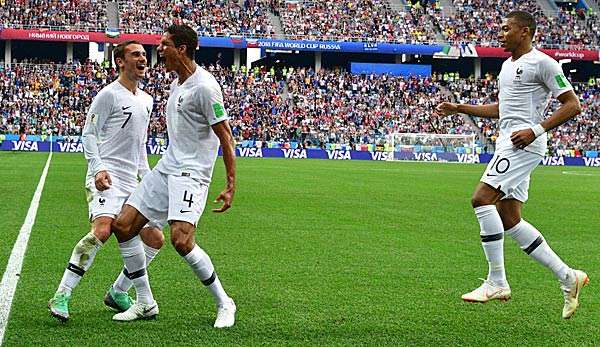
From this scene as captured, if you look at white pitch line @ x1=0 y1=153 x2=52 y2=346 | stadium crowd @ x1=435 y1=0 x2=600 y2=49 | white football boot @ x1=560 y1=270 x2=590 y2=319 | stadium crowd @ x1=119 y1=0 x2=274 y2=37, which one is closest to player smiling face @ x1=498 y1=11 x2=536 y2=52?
white football boot @ x1=560 y1=270 x2=590 y2=319

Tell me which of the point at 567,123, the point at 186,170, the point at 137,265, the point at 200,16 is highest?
the point at 200,16

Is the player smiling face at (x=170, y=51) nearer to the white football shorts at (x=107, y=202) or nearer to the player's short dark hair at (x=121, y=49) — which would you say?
the player's short dark hair at (x=121, y=49)

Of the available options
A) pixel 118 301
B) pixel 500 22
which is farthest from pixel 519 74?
pixel 500 22

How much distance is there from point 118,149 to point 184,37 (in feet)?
4.10

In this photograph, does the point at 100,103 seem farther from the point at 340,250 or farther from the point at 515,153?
the point at 340,250

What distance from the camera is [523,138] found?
6.83 m

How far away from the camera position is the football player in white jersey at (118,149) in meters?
6.83

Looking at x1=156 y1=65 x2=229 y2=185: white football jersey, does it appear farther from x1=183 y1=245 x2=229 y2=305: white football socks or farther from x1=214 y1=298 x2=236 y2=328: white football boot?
x1=214 y1=298 x2=236 y2=328: white football boot

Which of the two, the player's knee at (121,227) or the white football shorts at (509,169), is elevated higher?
the white football shorts at (509,169)

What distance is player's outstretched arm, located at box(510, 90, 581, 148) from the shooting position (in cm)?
679

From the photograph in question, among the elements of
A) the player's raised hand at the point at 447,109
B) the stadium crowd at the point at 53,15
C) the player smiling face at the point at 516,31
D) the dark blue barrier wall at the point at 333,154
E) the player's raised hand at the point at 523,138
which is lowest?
the dark blue barrier wall at the point at 333,154

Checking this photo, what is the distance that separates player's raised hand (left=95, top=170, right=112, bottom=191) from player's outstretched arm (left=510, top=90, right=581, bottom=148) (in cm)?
323

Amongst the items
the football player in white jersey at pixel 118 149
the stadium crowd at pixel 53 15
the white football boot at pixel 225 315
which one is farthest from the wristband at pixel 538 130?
the stadium crowd at pixel 53 15

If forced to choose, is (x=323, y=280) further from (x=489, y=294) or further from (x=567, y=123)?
(x=567, y=123)
